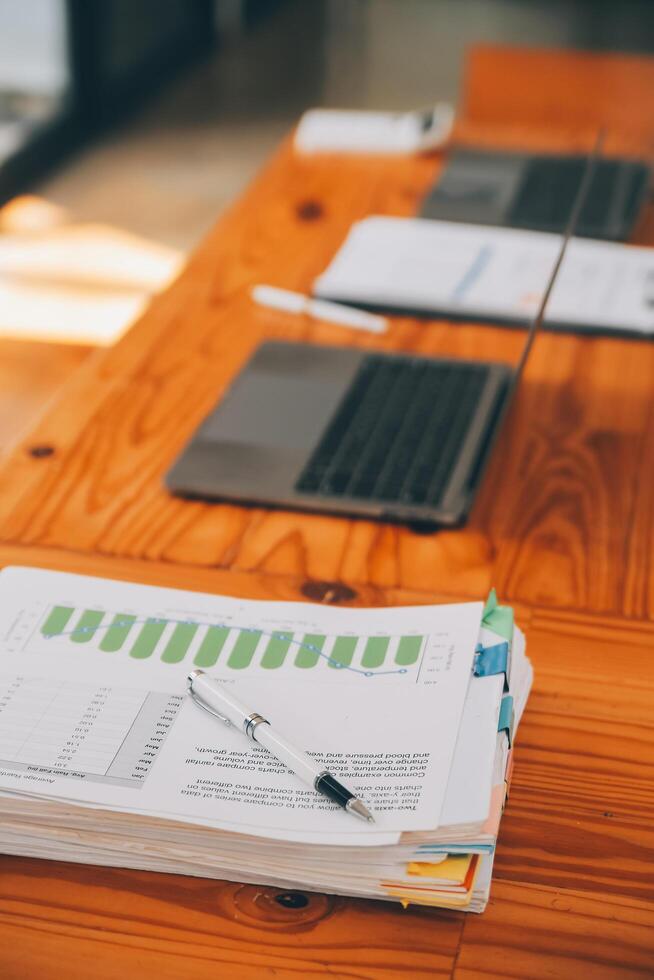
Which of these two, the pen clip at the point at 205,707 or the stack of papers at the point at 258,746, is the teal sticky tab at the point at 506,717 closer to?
the stack of papers at the point at 258,746

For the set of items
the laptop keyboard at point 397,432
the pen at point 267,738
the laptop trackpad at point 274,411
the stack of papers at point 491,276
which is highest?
the pen at point 267,738

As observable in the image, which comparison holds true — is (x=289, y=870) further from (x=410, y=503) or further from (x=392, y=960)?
(x=410, y=503)

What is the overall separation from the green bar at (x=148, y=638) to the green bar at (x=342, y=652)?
0.11 metres

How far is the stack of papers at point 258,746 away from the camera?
63cm

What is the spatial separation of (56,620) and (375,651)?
214 millimetres

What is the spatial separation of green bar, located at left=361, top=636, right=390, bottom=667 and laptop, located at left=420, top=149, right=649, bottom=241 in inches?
37.2

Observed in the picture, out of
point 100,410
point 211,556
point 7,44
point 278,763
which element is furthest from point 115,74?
point 278,763

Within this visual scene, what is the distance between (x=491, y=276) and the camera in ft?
4.67

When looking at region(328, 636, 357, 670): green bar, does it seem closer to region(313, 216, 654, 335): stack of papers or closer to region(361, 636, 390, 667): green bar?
region(361, 636, 390, 667): green bar

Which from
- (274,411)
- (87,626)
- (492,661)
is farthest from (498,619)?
(274,411)

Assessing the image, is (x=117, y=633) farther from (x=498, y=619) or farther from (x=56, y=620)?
(x=498, y=619)

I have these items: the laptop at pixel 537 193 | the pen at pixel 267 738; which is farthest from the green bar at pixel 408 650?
the laptop at pixel 537 193

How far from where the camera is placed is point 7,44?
402 centimetres

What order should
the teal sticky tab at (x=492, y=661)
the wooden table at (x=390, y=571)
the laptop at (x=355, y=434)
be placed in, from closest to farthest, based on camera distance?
the wooden table at (x=390, y=571) < the teal sticky tab at (x=492, y=661) < the laptop at (x=355, y=434)
